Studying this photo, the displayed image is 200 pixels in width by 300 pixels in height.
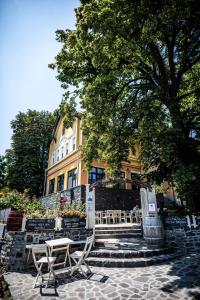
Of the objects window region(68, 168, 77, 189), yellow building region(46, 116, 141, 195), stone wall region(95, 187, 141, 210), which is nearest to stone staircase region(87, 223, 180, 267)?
stone wall region(95, 187, 141, 210)

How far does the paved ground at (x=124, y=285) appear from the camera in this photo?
4727 millimetres

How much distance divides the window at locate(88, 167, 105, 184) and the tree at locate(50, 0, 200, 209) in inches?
218

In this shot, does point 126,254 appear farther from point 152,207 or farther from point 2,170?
point 2,170

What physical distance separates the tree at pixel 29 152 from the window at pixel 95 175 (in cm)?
1207

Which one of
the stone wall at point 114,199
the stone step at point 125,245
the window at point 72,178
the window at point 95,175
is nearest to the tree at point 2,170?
the window at point 72,178

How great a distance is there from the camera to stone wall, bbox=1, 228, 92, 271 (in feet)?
23.7

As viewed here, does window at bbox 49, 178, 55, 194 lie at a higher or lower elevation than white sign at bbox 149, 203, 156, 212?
higher

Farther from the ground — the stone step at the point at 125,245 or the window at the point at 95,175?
the window at the point at 95,175

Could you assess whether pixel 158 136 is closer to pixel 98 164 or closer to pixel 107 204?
pixel 107 204

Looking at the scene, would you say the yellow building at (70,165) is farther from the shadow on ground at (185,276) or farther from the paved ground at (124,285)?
the paved ground at (124,285)

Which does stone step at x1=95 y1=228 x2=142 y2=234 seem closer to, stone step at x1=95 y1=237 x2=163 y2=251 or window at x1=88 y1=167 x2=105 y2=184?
stone step at x1=95 y1=237 x2=163 y2=251

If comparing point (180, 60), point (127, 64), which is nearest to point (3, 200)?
point (127, 64)

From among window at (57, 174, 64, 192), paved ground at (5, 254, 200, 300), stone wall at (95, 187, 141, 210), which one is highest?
window at (57, 174, 64, 192)

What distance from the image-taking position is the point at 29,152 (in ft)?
98.6
